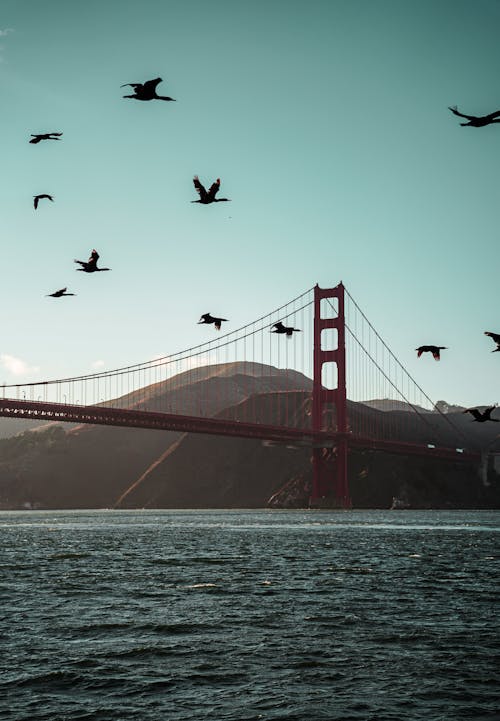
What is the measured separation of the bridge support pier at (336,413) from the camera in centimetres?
11588

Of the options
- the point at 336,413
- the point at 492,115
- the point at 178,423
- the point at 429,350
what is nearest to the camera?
the point at 492,115

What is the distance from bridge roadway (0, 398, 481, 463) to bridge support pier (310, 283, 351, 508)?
2.54 meters

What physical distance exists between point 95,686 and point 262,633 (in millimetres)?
5985

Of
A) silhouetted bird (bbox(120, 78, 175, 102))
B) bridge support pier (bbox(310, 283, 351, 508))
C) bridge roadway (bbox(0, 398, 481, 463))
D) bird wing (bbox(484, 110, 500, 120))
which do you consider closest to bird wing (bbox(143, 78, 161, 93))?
silhouetted bird (bbox(120, 78, 175, 102))

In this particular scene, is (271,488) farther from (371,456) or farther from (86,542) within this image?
(86,542)

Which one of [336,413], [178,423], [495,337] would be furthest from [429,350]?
[336,413]

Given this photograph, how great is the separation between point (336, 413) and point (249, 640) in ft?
330

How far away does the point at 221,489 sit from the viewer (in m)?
183

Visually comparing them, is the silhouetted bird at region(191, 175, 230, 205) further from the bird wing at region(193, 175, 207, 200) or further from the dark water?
the dark water

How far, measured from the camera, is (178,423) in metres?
96.5

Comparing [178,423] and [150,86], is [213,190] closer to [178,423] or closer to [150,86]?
[150,86]

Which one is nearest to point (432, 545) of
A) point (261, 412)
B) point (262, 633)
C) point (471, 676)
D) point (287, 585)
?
point (287, 585)

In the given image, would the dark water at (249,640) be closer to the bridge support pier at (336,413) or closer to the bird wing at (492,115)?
the bird wing at (492,115)

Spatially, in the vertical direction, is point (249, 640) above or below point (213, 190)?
below
